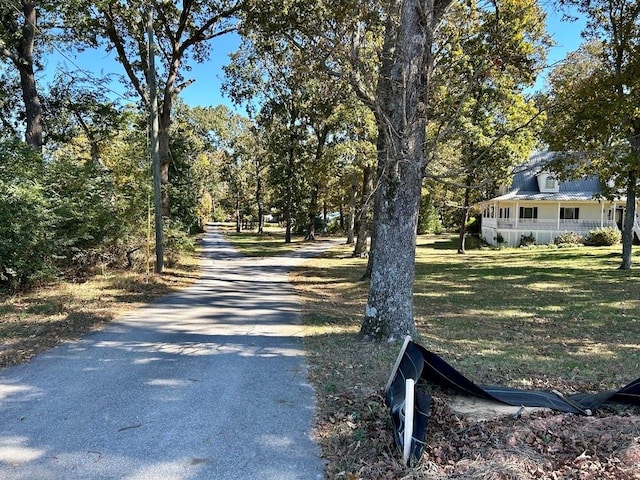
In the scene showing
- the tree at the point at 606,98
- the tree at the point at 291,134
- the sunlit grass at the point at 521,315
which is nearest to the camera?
the sunlit grass at the point at 521,315

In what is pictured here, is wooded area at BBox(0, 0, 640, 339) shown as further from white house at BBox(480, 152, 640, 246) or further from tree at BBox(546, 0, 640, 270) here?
white house at BBox(480, 152, 640, 246)

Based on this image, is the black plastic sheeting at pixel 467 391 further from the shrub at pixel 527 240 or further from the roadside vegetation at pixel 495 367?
the shrub at pixel 527 240

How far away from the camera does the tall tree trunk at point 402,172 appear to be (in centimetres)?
636

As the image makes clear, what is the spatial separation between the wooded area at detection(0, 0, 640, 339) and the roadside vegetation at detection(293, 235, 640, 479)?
48.6 inches

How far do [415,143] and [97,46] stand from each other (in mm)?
14068

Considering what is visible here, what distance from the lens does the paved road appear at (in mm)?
3236

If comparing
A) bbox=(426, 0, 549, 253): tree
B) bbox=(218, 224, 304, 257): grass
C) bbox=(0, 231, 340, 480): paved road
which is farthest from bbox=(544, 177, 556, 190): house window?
bbox=(0, 231, 340, 480): paved road

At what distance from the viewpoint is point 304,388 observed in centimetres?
485

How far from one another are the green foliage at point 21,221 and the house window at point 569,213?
1203 inches

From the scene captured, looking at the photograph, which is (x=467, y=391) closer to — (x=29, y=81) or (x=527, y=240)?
(x=29, y=81)

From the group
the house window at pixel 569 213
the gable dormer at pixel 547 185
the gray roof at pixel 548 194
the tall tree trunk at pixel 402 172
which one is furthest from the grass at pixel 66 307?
the house window at pixel 569 213

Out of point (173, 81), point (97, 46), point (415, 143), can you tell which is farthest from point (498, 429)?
point (97, 46)

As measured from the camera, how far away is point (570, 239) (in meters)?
27.8

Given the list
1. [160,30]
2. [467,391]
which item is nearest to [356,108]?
[160,30]
